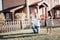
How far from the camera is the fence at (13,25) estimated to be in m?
21.6

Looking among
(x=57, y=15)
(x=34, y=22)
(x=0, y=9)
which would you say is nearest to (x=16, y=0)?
(x=0, y=9)

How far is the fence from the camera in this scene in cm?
2158

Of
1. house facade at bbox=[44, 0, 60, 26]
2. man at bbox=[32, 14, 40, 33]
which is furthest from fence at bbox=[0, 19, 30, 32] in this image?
house facade at bbox=[44, 0, 60, 26]

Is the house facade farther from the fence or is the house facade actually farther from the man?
the man

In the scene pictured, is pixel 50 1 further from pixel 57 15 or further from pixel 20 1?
pixel 20 1

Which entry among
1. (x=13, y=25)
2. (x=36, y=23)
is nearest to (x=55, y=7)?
(x=13, y=25)


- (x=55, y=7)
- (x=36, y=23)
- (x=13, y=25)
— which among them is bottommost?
(x=13, y=25)

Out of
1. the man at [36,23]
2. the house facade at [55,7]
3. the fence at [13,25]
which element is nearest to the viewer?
the man at [36,23]

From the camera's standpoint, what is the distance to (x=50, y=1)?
41.3 meters

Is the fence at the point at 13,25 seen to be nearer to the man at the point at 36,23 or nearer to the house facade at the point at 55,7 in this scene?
the man at the point at 36,23

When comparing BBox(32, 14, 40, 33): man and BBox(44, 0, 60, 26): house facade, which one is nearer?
BBox(32, 14, 40, 33): man

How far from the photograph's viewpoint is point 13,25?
23141 millimetres

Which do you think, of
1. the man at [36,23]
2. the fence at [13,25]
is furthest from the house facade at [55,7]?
the man at [36,23]

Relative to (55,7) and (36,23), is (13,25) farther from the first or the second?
(55,7)
